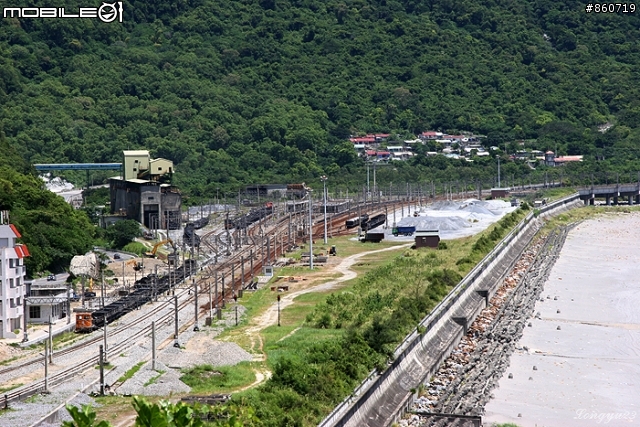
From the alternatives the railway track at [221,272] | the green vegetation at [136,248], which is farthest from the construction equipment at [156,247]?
the railway track at [221,272]

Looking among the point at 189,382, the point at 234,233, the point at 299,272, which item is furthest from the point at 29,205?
the point at 189,382

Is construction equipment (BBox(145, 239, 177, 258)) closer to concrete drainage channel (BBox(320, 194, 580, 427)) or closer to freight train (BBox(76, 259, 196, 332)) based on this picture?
freight train (BBox(76, 259, 196, 332))

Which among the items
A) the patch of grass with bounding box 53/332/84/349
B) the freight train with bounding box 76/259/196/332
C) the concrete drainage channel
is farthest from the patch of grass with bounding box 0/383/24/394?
the concrete drainage channel

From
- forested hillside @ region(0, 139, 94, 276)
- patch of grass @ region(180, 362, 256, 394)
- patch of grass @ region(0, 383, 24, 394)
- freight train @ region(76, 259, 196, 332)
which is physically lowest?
patch of grass @ region(0, 383, 24, 394)

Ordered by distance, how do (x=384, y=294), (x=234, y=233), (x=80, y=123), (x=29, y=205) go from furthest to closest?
(x=80, y=123), (x=234, y=233), (x=29, y=205), (x=384, y=294)

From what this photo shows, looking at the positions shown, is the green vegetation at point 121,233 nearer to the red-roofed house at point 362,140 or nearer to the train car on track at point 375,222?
the train car on track at point 375,222

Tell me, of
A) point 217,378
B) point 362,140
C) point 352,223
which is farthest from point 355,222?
point 362,140

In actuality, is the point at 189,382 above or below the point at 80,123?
below

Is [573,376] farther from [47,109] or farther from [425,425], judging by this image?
[47,109]
